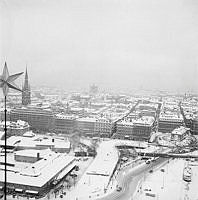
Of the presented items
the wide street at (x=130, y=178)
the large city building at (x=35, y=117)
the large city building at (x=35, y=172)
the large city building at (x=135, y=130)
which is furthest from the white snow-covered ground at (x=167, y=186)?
the large city building at (x=35, y=117)

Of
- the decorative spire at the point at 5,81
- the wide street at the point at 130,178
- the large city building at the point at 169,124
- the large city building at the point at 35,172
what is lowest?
the wide street at the point at 130,178

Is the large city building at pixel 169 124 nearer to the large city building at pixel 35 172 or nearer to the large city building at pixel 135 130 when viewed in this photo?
the large city building at pixel 135 130

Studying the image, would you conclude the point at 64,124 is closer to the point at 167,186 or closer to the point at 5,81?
the point at 167,186

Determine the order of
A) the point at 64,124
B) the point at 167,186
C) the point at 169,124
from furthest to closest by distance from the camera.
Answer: the point at 169,124 → the point at 64,124 → the point at 167,186

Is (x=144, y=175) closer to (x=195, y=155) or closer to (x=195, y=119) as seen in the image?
(x=195, y=155)

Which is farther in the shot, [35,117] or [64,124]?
[35,117]

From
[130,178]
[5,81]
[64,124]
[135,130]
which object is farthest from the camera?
[64,124]

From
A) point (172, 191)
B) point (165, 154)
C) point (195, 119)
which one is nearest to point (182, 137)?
point (195, 119)

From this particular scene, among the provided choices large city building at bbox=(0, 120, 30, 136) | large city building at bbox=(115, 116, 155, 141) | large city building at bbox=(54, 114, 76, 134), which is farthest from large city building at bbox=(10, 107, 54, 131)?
large city building at bbox=(115, 116, 155, 141)

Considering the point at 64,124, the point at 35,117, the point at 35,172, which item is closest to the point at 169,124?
the point at 64,124
